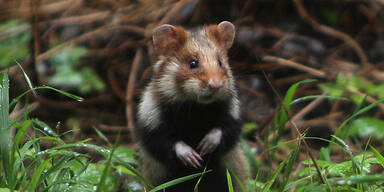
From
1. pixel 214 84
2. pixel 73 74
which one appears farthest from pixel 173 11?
pixel 214 84

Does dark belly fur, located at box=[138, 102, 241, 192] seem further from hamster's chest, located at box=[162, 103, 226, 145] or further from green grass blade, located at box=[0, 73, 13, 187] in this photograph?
green grass blade, located at box=[0, 73, 13, 187]

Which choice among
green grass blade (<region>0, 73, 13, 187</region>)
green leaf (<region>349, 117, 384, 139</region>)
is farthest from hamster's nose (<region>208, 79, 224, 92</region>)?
green leaf (<region>349, 117, 384, 139</region>)

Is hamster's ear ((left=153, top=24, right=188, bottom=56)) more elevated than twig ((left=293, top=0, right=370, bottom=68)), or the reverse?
hamster's ear ((left=153, top=24, right=188, bottom=56))

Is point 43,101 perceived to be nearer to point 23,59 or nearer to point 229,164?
point 23,59

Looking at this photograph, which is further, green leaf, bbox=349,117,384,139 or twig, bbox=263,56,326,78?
twig, bbox=263,56,326,78

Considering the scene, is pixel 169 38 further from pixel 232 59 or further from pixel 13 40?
pixel 13 40

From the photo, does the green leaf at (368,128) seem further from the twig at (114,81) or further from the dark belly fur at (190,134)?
the twig at (114,81)
